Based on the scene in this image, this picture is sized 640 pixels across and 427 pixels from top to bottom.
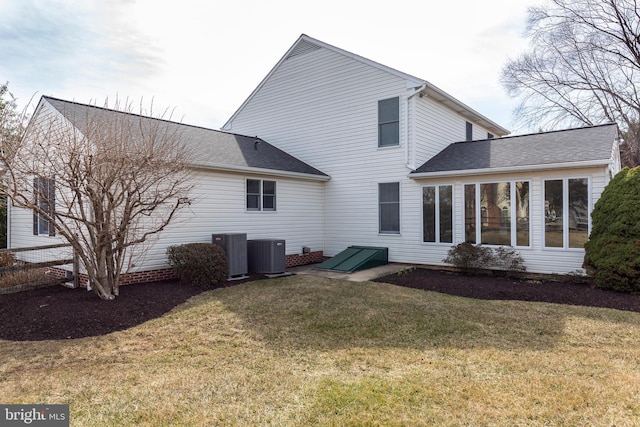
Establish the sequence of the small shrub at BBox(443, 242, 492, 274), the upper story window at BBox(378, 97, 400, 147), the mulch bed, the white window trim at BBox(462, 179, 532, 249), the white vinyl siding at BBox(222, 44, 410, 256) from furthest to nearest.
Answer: the white vinyl siding at BBox(222, 44, 410, 256) → the upper story window at BBox(378, 97, 400, 147) → the small shrub at BBox(443, 242, 492, 274) → the white window trim at BBox(462, 179, 532, 249) → the mulch bed

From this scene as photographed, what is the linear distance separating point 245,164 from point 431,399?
8.73 metres

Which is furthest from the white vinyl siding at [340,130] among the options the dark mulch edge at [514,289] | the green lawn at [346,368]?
the green lawn at [346,368]

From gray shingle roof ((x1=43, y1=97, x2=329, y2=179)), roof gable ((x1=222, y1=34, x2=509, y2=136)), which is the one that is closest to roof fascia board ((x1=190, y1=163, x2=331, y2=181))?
gray shingle roof ((x1=43, y1=97, x2=329, y2=179))

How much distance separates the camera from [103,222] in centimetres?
701

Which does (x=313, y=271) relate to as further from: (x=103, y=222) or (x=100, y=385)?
(x=100, y=385)

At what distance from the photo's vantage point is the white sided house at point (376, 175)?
9.63 meters

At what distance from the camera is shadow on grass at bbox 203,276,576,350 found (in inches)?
203

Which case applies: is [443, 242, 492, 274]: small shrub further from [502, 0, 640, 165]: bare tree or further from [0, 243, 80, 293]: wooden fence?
[502, 0, 640, 165]: bare tree

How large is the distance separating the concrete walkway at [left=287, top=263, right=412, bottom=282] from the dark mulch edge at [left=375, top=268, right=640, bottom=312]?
1.22ft

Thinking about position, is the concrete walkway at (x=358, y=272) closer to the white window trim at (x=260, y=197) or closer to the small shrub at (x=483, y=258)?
the small shrub at (x=483, y=258)

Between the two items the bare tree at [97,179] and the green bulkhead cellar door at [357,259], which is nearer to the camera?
the bare tree at [97,179]

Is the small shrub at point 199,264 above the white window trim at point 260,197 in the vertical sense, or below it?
below

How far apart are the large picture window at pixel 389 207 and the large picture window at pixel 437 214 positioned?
884mm

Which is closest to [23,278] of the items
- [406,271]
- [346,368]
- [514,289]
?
[346,368]
